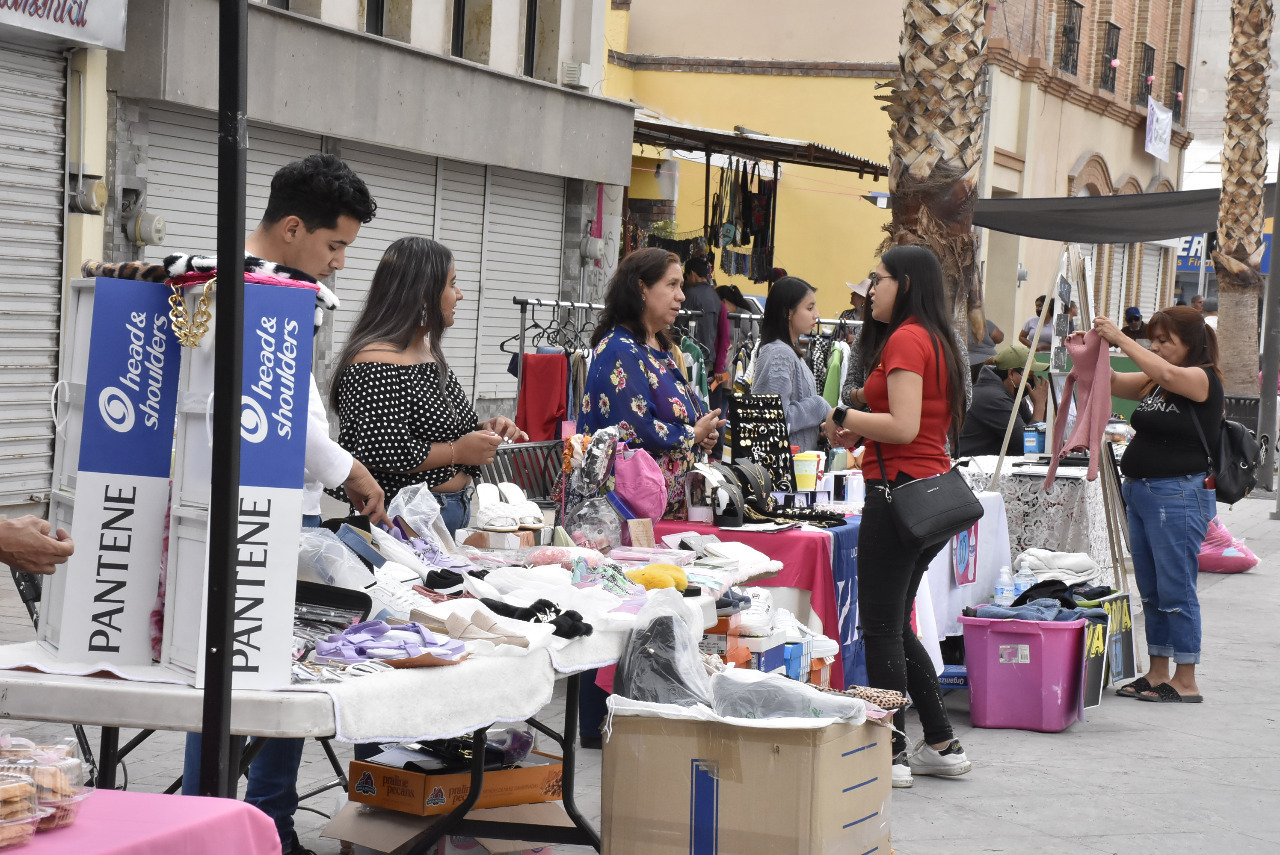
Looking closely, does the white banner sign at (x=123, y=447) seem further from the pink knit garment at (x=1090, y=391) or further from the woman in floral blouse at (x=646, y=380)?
the pink knit garment at (x=1090, y=391)

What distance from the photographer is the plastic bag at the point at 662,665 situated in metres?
3.81

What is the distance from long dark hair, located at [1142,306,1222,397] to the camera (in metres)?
6.87

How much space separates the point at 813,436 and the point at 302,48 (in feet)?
19.7

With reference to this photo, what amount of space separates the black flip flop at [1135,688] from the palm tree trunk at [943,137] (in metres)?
3.08

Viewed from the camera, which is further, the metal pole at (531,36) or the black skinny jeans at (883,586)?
the metal pole at (531,36)

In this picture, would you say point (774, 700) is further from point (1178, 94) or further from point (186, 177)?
point (1178, 94)

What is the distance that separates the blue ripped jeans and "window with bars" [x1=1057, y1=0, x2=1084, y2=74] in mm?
19826

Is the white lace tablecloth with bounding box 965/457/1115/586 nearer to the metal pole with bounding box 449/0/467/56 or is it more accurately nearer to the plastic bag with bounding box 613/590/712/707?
the plastic bag with bounding box 613/590/712/707

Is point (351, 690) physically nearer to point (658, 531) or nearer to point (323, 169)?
point (323, 169)

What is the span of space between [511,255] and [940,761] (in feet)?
34.2

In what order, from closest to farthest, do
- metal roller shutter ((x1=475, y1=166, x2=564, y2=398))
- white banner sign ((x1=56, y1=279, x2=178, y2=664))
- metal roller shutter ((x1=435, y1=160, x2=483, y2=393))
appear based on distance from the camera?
white banner sign ((x1=56, y1=279, x2=178, y2=664)) < metal roller shutter ((x1=435, y1=160, x2=483, y2=393)) < metal roller shutter ((x1=475, y1=166, x2=564, y2=398))

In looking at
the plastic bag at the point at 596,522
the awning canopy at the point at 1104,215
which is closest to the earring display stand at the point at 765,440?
the plastic bag at the point at 596,522

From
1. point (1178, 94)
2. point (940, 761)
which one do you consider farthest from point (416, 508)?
point (1178, 94)

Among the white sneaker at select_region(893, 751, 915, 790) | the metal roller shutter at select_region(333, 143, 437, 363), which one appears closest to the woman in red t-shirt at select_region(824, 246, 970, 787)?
the white sneaker at select_region(893, 751, 915, 790)
